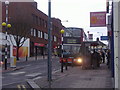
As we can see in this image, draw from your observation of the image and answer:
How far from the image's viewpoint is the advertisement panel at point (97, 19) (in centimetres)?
1947

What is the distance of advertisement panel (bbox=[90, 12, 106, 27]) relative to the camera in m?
19.5

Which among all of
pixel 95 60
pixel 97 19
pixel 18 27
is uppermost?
pixel 18 27

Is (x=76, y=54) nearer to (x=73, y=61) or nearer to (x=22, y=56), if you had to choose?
(x=73, y=61)

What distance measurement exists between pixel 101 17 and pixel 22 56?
3823 cm

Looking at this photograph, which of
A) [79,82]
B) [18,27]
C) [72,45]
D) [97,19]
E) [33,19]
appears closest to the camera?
[79,82]

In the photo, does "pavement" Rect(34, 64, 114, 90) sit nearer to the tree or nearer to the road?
the road

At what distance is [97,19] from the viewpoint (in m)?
19.5

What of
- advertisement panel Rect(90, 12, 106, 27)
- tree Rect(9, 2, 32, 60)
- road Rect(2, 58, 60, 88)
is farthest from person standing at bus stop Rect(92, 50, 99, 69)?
tree Rect(9, 2, 32, 60)

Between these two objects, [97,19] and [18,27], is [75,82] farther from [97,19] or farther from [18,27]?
[18,27]

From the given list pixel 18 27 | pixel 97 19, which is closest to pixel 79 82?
pixel 97 19

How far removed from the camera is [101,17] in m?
19.5

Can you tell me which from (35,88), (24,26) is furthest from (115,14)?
(24,26)

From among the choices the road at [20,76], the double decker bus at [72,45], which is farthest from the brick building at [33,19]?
the road at [20,76]

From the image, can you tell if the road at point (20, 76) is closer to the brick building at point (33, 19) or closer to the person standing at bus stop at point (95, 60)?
the person standing at bus stop at point (95, 60)
